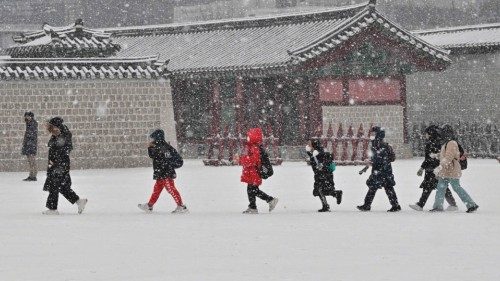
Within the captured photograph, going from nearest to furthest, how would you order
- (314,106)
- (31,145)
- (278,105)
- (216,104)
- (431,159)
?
(431,159)
(31,145)
(314,106)
(278,105)
(216,104)

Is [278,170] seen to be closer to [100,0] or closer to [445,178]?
[445,178]

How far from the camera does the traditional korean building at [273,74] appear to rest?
29.5 meters

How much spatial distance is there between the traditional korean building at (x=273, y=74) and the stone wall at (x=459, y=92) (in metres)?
2.65

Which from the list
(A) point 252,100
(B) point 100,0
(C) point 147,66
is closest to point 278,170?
(C) point 147,66

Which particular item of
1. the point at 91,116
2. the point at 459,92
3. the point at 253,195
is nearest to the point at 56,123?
the point at 253,195

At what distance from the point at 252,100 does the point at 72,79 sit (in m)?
7.47

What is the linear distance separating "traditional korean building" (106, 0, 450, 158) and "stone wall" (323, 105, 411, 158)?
1.2 inches

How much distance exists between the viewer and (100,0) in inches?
2213

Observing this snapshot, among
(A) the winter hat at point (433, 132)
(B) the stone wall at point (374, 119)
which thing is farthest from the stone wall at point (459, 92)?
(A) the winter hat at point (433, 132)

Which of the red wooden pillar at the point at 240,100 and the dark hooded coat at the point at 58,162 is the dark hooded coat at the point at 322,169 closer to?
the dark hooded coat at the point at 58,162

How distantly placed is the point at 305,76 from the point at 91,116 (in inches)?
288

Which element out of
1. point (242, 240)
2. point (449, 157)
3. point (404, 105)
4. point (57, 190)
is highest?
point (404, 105)

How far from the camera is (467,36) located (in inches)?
1503

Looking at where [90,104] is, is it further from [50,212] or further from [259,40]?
[50,212]
